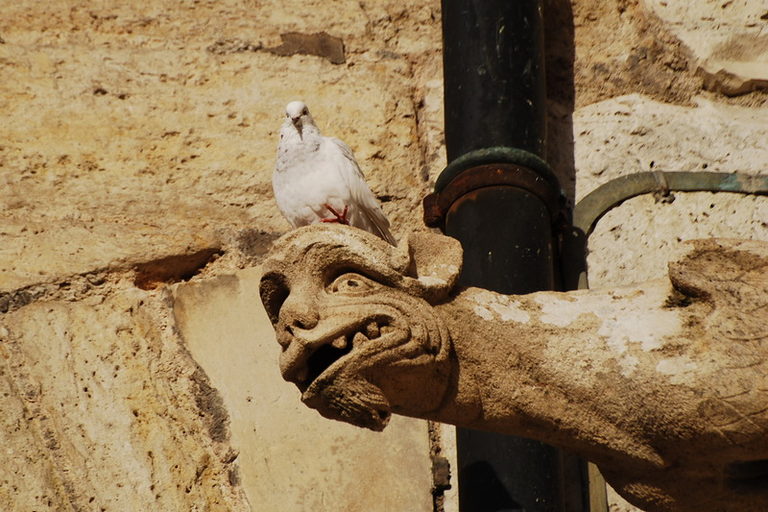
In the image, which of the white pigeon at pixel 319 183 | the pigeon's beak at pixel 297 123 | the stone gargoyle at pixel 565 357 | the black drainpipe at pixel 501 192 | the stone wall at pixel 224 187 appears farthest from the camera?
the pigeon's beak at pixel 297 123

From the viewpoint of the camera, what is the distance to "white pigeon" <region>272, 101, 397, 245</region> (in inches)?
123

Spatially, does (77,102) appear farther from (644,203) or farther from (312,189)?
(644,203)

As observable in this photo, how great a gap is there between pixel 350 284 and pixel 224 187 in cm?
130

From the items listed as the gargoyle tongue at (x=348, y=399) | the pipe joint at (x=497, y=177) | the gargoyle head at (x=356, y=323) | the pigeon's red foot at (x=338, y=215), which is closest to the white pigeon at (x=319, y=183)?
the pigeon's red foot at (x=338, y=215)

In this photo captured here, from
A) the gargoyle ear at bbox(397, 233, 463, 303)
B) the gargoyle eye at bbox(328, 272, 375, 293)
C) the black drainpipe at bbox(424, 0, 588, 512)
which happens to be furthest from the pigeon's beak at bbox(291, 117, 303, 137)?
the gargoyle eye at bbox(328, 272, 375, 293)

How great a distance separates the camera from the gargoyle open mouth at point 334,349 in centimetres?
213

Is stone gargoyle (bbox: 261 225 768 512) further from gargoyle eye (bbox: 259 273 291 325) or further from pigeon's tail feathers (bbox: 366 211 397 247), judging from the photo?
pigeon's tail feathers (bbox: 366 211 397 247)

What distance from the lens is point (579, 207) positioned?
3.38 metres

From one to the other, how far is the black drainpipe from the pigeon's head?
0.31 metres

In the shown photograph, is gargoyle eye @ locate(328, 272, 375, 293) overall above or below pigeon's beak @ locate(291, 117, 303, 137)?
below

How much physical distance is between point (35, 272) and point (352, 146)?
80 centimetres

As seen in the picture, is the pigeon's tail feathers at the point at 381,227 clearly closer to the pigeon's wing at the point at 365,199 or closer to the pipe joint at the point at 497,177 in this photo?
the pigeon's wing at the point at 365,199

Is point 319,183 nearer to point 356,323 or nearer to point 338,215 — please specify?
point 338,215

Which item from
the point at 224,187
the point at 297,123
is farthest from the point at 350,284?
the point at 224,187
